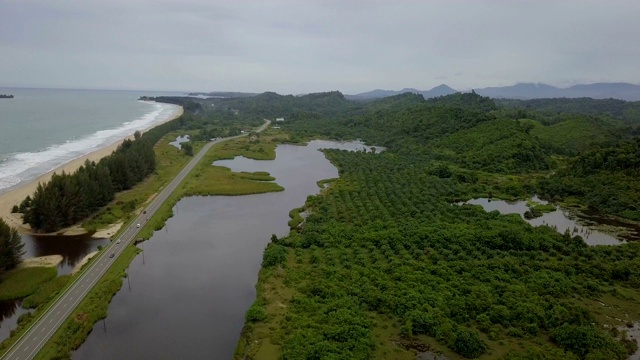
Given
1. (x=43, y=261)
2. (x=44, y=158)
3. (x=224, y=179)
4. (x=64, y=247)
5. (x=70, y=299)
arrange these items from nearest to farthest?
1. (x=70, y=299)
2. (x=43, y=261)
3. (x=64, y=247)
4. (x=224, y=179)
5. (x=44, y=158)

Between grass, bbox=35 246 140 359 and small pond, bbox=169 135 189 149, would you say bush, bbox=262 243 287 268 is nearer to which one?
grass, bbox=35 246 140 359

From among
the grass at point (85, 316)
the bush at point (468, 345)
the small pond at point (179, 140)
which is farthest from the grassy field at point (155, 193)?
the bush at point (468, 345)

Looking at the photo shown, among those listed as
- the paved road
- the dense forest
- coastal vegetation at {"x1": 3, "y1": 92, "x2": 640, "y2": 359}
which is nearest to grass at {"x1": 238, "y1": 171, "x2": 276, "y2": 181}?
coastal vegetation at {"x1": 3, "y1": 92, "x2": 640, "y2": 359}

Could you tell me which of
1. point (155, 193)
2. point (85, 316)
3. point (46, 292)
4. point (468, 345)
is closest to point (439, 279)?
point (468, 345)

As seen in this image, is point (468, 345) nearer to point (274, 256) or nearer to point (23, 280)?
point (274, 256)

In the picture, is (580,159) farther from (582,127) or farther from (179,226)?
(179,226)

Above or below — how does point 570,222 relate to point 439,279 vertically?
above
